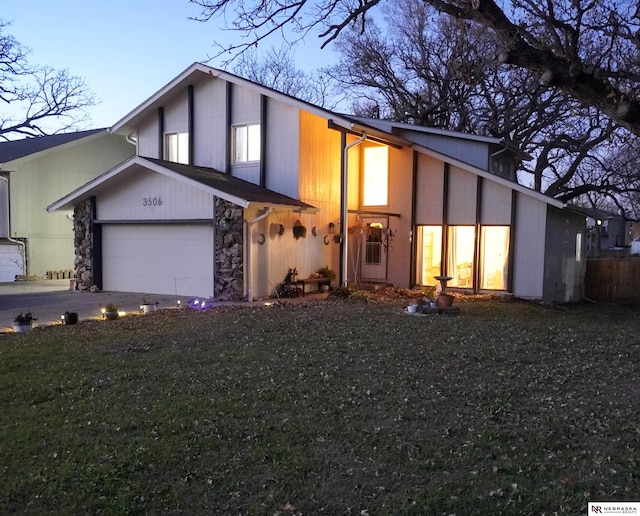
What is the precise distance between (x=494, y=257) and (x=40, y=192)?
52.3 ft

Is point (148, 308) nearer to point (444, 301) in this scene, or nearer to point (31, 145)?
point (444, 301)

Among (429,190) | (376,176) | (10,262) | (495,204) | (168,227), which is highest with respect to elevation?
(376,176)

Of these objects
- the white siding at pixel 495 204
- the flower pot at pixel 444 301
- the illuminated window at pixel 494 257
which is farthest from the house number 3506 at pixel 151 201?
the illuminated window at pixel 494 257

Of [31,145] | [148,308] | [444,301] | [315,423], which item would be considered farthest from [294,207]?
[31,145]

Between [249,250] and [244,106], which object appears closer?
[249,250]

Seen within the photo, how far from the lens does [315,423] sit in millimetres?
4559

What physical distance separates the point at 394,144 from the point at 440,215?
240cm

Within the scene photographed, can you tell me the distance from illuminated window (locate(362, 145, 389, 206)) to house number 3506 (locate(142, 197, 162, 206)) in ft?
19.9

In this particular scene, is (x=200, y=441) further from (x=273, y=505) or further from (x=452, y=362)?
(x=452, y=362)

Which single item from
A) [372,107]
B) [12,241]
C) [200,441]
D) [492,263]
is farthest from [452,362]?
[372,107]

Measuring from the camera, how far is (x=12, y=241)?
19078mm

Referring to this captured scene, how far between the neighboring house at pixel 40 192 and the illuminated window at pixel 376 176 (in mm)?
11460

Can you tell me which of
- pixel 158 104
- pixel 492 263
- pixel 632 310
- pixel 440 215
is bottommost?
pixel 632 310

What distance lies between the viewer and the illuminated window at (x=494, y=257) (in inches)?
578
